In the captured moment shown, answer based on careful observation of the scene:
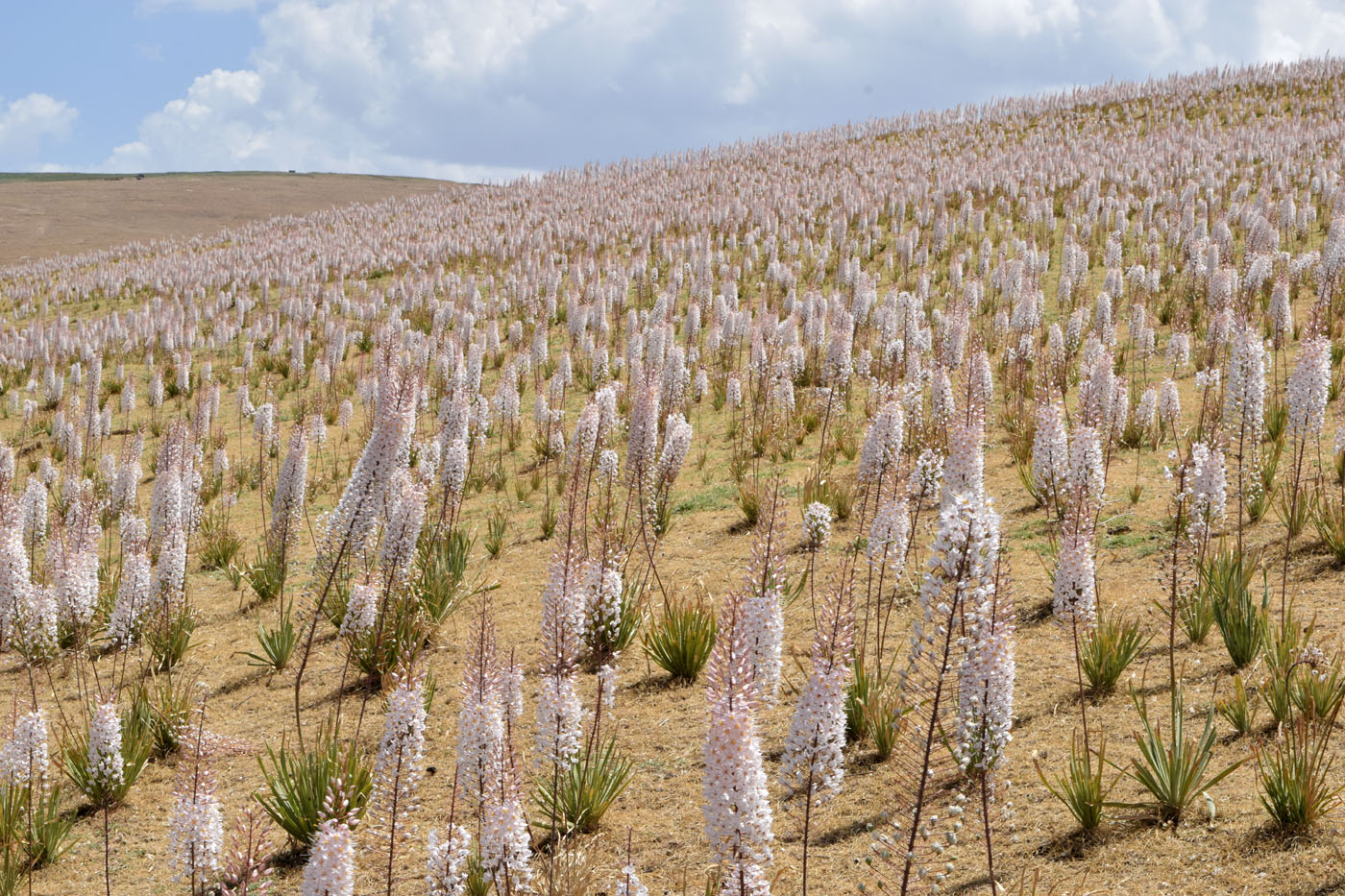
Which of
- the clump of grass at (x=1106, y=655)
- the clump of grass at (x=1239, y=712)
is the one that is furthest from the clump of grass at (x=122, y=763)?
Answer: the clump of grass at (x=1239, y=712)

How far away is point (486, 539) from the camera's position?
958cm

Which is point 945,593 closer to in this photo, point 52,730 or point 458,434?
point 458,434

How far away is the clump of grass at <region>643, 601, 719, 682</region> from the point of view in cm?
639

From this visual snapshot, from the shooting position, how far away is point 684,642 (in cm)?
639

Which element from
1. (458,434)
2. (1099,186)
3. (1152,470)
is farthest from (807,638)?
(1099,186)

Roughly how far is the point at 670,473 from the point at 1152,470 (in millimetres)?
4740

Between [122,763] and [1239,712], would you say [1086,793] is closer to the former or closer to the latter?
[1239,712]

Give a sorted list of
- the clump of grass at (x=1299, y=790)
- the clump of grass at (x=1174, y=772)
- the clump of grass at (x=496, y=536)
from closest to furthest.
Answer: the clump of grass at (x=1299, y=790), the clump of grass at (x=1174, y=772), the clump of grass at (x=496, y=536)

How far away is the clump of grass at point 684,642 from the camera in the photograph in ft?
21.0

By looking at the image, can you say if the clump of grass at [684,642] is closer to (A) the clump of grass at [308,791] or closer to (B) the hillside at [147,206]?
(A) the clump of grass at [308,791]

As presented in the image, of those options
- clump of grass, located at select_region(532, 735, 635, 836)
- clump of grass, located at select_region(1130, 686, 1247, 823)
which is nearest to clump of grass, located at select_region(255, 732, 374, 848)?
clump of grass, located at select_region(532, 735, 635, 836)

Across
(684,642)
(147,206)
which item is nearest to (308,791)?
(684,642)

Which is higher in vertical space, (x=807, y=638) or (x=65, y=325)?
(x=65, y=325)

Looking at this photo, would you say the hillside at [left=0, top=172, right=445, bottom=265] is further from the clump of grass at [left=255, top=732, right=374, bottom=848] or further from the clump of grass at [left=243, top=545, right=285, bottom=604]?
the clump of grass at [left=255, top=732, right=374, bottom=848]
